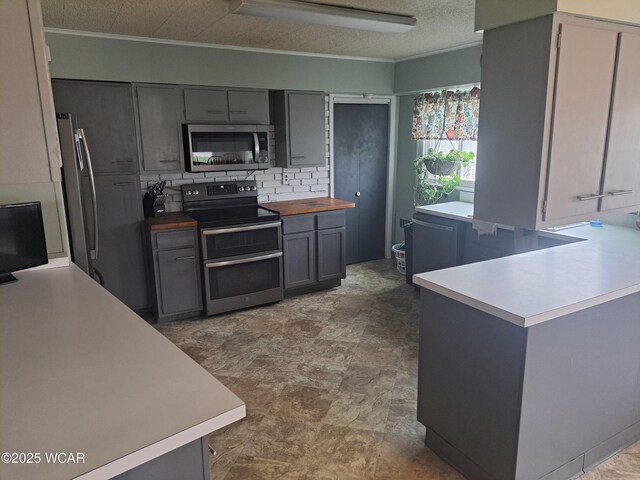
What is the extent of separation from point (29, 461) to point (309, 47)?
4174 millimetres

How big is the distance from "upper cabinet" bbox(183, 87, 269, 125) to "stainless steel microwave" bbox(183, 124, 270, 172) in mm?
86

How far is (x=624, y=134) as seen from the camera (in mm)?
2352

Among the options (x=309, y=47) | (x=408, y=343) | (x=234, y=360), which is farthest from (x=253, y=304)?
(x=309, y=47)

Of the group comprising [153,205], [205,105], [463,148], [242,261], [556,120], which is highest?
[205,105]

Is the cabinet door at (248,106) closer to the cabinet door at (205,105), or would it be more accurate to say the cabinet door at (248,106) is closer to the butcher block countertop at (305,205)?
the cabinet door at (205,105)

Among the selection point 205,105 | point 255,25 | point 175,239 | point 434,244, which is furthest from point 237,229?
point 434,244

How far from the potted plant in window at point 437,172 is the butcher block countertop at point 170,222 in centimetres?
247

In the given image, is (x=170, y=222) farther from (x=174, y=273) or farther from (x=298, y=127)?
(x=298, y=127)

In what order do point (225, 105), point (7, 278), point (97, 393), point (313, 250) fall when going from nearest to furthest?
point (97, 393) < point (7, 278) < point (225, 105) < point (313, 250)

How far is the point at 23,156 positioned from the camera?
5.12 feet

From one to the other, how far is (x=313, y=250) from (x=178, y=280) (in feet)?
4.45

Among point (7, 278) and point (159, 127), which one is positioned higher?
point (159, 127)

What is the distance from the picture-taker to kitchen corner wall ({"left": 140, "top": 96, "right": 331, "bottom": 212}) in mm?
4395

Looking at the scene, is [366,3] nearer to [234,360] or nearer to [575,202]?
[575,202]
